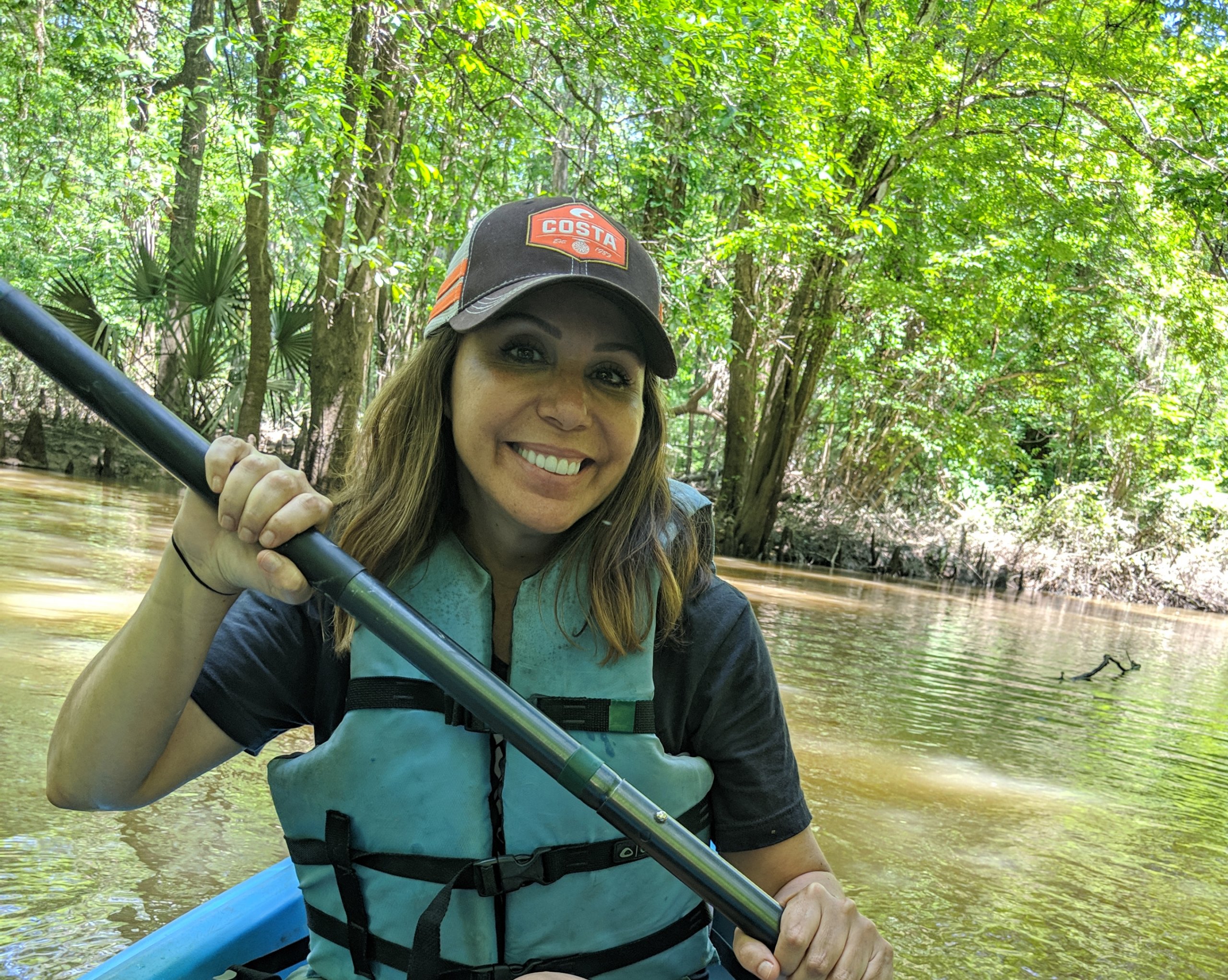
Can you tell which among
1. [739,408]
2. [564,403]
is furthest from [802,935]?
[739,408]

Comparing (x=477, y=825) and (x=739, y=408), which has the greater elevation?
(x=739, y=408)

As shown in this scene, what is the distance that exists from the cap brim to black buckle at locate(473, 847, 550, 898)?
625 millimetres

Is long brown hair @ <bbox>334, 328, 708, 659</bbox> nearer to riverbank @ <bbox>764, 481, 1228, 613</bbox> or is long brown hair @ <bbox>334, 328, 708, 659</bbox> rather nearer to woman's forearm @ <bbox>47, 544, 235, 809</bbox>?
woman's forearm @ <bbox>47, 544, 235, 809</bbox>

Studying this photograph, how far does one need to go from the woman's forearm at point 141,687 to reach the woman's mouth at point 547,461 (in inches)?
15.6

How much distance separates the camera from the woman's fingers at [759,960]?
48.3 inches

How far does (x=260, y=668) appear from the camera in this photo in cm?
133

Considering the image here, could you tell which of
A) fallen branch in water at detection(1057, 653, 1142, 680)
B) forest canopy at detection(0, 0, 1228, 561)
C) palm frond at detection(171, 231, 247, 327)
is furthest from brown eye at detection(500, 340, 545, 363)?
palm frond at detection(171, 231, 247, 327)

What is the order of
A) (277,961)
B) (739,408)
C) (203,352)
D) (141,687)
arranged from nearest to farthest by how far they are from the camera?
(141,687) < (277,961) < (203,352) < (739,408)

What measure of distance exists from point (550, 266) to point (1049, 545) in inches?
557

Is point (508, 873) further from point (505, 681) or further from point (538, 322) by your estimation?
point (538, 322)

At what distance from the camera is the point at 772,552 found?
13242 mm

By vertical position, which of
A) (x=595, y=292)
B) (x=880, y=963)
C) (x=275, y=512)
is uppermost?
(x=595, y=292)

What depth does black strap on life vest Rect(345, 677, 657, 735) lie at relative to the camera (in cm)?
131

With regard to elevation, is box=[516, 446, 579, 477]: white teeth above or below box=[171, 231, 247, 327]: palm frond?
below
